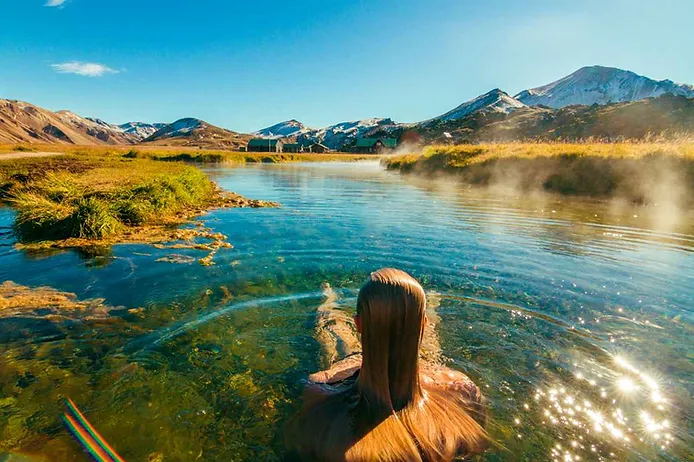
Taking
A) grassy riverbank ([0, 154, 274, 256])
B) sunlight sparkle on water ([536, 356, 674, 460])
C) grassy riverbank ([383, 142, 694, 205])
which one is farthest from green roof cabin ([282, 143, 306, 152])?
sunlight sparkle on water ([536, 356, 674, 460])

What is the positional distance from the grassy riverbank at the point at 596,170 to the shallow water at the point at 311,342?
927cm

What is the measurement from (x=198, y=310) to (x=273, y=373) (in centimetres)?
269

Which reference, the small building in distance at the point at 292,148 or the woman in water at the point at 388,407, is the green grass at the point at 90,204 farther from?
the small building in distance at the point at 292,148

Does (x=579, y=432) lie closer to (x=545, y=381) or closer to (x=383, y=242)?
(x=545, y=381)

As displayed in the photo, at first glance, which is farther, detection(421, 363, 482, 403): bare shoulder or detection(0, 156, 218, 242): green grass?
detection(0, 156, 218, 242): green grass

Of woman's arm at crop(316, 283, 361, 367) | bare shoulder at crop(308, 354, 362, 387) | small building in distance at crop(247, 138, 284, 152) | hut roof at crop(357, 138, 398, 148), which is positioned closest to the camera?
bare shoulder at crop(308, 354, 362, 387)

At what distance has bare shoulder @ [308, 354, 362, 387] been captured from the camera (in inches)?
149

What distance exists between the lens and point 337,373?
13.0ft

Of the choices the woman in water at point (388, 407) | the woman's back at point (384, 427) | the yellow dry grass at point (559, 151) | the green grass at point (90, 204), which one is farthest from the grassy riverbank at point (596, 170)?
the woman in water at point (388, 407)

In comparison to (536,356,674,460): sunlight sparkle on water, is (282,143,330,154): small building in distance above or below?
above

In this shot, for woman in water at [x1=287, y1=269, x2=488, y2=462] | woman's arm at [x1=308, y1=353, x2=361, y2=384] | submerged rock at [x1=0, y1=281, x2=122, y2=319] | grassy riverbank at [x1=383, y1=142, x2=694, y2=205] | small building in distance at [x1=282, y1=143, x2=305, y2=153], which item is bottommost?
submerged rock at [x1=0, y1=281, x2=122, y2=319]

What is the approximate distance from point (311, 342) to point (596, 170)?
2399cm

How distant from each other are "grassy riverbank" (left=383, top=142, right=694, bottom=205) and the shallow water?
30.4ft

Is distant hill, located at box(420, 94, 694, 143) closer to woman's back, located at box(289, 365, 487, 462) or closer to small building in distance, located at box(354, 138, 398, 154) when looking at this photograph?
small building in distance, located at box(354, 138, 398, 154)
